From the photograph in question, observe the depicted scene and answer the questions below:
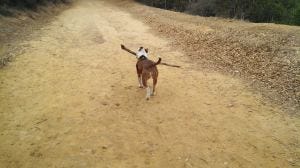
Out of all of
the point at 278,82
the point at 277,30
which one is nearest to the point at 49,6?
the point at 277,30

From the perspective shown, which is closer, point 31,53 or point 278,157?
point 278,157

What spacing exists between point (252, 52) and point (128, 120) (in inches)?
229

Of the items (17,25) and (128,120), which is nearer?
(128,120)

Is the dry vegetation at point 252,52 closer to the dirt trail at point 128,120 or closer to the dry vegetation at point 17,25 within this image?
the dirt trail at point 128,120

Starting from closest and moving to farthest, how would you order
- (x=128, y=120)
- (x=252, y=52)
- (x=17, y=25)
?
(x=128, y=120), (x=252, y=52), (x=17, y=25)

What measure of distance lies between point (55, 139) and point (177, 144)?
2.18m

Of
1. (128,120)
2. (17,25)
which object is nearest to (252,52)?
(128,120)

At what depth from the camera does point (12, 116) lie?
647 centimetres

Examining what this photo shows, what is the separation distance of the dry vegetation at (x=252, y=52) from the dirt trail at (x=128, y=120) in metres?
0.66

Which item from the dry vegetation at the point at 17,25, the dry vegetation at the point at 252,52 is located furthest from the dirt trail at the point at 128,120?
the dry vegetation at the point at 17,25

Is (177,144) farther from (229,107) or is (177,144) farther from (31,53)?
(31,53)

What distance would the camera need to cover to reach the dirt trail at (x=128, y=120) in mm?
5242

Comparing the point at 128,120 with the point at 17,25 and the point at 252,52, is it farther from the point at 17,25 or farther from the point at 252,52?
the point at 17,25

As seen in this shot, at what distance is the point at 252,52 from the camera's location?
10.4 m
